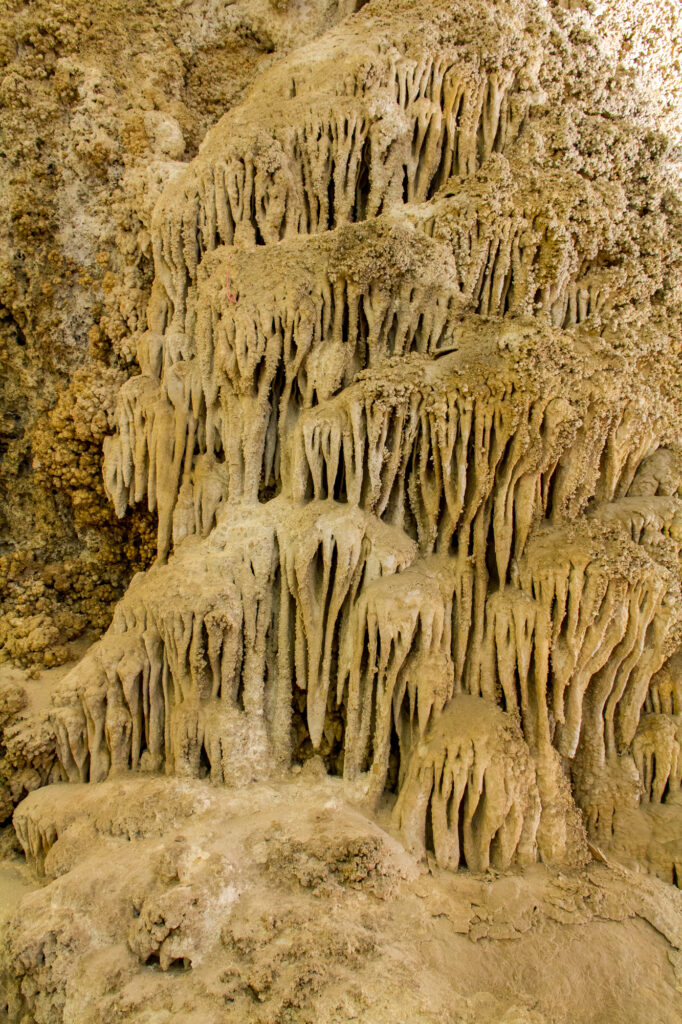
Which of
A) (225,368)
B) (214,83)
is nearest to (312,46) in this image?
(214,83)

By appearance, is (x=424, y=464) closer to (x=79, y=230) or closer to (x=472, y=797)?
(x=472, y=797)

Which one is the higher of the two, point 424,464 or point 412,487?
point 424,464

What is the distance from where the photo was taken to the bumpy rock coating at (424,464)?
15.6 ft

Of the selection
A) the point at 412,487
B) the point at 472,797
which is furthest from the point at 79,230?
the point at 472,797

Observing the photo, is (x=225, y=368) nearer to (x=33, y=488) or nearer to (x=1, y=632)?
(x=33, y=488)

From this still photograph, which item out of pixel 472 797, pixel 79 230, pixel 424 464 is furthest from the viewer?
pixel 79 230

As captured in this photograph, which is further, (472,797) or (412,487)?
(412,487)

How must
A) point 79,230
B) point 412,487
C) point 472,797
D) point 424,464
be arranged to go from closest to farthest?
point 472,797 < point 424,464 < point 412,487 < point 79,230

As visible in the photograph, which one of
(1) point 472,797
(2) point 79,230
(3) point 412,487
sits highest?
(2) point 79,230

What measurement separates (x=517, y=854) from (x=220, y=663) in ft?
8.11

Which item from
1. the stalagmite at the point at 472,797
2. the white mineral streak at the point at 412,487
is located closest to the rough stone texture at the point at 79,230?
the white mineral streak at the point at 412,487

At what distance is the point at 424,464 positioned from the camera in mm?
5066

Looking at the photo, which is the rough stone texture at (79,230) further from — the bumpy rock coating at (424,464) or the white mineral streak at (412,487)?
the white mineral streak at (412,487)

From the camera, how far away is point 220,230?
19.1 feet
